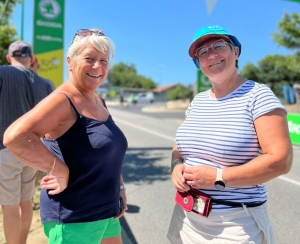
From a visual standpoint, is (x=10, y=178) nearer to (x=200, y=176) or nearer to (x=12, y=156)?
(x=12, y=156)

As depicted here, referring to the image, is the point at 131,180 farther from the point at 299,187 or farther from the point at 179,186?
the point at 179,186

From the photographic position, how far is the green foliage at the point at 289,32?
16.1 metres

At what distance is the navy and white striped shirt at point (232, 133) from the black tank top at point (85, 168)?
0.46m

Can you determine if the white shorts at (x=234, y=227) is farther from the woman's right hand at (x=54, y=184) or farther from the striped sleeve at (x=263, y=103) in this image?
the woman's right hand at (x=54, y=184)

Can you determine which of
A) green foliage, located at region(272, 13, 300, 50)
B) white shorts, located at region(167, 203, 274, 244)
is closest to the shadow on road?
white shorts, located at region(167, 203, 274, 244)

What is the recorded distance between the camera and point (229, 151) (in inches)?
67.1

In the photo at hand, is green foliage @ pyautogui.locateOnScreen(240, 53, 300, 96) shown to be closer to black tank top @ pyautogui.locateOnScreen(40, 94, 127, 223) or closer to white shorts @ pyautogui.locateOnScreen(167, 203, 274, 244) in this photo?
white shorts @ pyautogui.locateOnScreen(167, 203, 274, 244)

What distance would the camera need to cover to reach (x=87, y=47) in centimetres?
183

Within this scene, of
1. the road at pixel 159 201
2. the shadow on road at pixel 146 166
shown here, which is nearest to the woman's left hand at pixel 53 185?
the road at pixel 159 201

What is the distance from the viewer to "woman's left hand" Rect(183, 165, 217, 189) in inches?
66.7

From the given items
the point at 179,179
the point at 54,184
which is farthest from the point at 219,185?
the point at 54,184

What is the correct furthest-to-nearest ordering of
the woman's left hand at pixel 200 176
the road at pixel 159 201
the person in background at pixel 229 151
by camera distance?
the road at pixel 159 201 < the woman's left hand at pixel 200 176 < the person in background at pixel 229 151

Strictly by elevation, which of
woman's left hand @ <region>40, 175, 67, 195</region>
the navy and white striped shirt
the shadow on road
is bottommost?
the shadow on road

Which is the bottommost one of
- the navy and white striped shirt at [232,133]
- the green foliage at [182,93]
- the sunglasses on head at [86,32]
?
the green foliage at [182,93]
